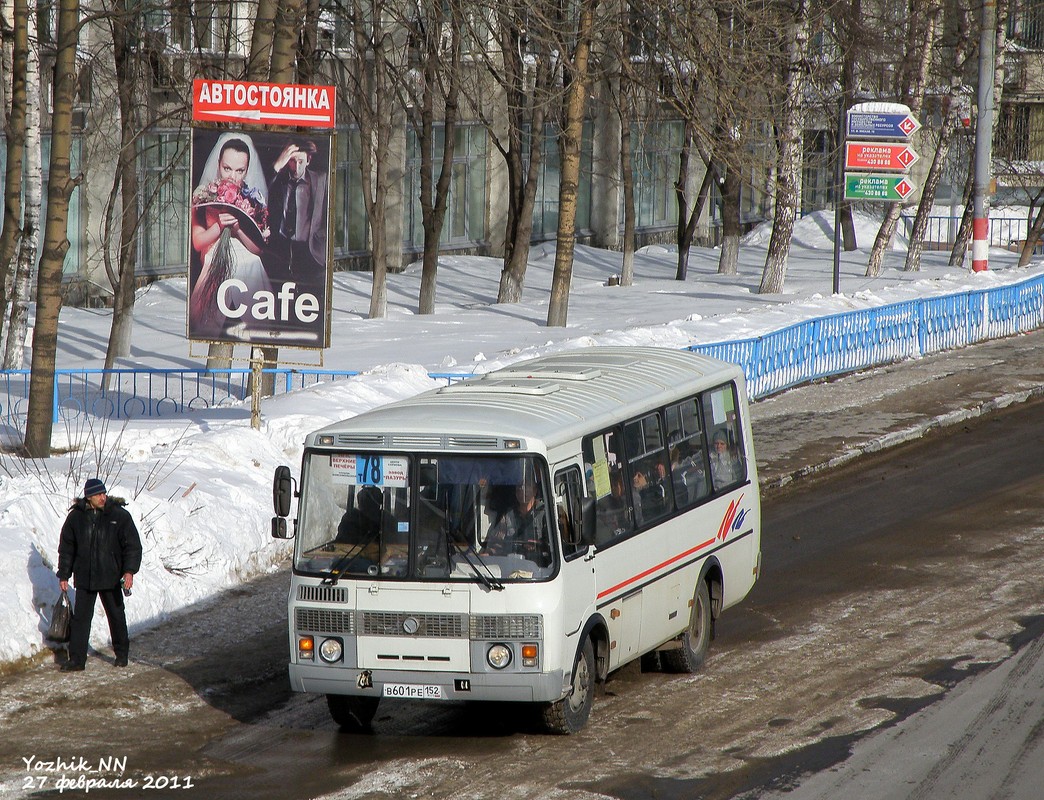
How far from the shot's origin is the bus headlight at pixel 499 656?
9250mm

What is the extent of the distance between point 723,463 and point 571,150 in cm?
1579

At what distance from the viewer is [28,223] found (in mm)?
24031

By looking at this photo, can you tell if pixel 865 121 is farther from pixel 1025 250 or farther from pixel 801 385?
pixel 1025 250

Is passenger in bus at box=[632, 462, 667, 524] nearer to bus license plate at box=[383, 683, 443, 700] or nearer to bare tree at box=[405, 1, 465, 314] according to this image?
bus license plate at box=[383, 683, 443, 700]

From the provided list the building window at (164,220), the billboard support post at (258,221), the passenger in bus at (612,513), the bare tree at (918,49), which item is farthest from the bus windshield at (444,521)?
the bare tree at (918,49)

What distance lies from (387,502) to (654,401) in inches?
101

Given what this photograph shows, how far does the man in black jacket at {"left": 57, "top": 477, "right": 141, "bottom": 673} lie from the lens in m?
11.1

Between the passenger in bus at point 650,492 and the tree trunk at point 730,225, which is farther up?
the tree trunk at point 730,225

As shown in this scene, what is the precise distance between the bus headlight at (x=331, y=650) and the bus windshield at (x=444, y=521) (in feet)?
1.37

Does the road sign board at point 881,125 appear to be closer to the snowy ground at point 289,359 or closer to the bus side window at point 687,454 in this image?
the snowy ground at point 289,359

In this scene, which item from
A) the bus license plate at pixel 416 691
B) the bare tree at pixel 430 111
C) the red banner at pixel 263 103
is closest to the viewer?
the bus license plate at pixel 416 691

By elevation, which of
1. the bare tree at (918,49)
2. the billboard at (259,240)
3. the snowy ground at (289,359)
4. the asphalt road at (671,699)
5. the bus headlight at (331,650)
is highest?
the bare tree at (918,49)

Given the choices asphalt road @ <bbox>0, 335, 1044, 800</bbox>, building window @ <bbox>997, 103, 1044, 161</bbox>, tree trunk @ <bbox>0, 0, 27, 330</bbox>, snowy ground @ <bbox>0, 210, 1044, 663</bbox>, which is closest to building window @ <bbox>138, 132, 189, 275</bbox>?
snowy ground @ <bbox>0, 210, 1044, 663</bbox>

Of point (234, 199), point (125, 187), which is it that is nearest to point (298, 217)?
point (234, 199)
